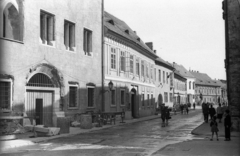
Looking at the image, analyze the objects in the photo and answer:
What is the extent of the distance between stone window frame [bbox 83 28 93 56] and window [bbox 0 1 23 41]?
287 inches

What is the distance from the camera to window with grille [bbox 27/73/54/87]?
1827 centimetres

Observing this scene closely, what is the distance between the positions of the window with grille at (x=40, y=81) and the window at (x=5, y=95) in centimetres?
171

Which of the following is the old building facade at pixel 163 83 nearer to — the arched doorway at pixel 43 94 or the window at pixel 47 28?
the window at pixel 47 28

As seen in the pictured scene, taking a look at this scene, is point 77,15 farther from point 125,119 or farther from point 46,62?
point 125,119

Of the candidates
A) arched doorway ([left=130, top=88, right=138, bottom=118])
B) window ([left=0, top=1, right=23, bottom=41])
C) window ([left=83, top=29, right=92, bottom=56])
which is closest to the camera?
window ([left=0, top=1, right=23, bottom=41])

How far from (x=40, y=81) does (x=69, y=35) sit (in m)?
4.98

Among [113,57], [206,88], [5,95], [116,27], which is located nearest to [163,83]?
[116,27]

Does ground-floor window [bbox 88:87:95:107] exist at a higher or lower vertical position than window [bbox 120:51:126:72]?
lower

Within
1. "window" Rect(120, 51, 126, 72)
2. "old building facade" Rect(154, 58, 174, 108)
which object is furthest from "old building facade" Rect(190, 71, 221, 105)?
"window" Rect(120, 51, 126, 72)

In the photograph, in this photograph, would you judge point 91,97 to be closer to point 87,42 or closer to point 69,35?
point 87,42

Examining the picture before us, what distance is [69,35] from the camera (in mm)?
22500

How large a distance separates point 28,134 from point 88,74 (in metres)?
9.43

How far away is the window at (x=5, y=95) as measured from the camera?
627 inches

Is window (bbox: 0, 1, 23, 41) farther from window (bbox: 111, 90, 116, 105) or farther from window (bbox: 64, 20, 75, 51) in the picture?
window (bbox: 111, 90, 116, 105)
